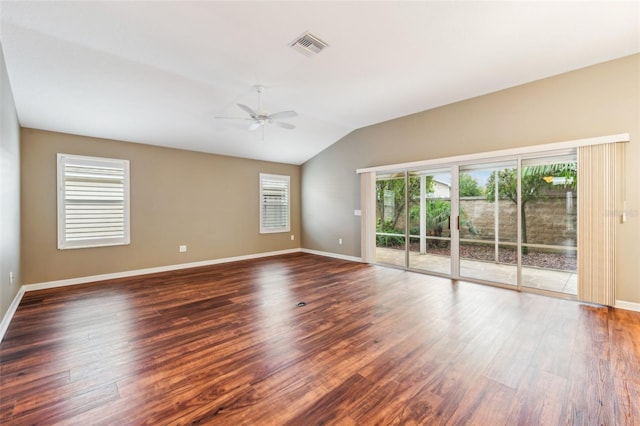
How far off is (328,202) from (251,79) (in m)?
4.01

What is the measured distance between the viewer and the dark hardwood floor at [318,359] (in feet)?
5.85

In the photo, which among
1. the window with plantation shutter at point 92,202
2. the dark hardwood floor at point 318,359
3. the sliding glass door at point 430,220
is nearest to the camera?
the dark hardwood floor at point 318,359

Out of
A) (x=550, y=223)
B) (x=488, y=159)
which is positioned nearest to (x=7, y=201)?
(x=488, y=159)

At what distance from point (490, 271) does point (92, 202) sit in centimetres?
726

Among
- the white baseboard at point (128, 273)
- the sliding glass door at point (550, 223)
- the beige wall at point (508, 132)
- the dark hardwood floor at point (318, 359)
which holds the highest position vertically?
the beige wall at point (508, 132)

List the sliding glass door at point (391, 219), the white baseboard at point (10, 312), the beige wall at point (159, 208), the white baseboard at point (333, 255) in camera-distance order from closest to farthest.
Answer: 1. the white baseboard at point (10, 312)
2. the beige wall at point (159, 208)
3. the sliding glass door at point (391, 219)
4. the white baseboard at point (333, 255)

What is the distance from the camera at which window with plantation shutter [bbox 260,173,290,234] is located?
7348 millimetres

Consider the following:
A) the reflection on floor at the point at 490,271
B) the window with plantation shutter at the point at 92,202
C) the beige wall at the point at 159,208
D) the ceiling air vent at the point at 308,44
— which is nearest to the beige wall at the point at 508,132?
the reflection on floor at the point at 490,271

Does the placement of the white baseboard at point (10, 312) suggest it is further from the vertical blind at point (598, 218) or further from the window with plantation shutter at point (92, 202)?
the vertical blind at point (598, 218)

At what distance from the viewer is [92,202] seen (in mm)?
4887

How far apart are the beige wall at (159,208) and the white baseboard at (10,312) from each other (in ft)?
1.61

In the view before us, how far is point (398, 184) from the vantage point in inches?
236

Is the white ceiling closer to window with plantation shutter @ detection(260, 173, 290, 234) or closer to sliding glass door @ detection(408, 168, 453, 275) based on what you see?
sliding glass door @ detection(408, 168, 453, 275)

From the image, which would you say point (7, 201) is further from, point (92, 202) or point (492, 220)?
point (492, 220)
